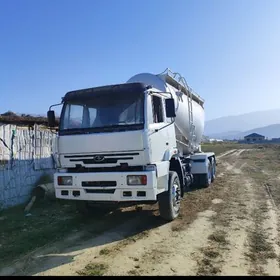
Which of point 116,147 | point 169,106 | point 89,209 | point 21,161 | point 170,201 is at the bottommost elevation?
point 89,209

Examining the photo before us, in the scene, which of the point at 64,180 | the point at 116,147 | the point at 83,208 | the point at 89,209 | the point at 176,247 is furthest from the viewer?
the point at 89,209

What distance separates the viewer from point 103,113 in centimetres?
695

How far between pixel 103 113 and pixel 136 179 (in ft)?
5.41

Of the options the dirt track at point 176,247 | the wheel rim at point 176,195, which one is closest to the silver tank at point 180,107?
the wheel rim at point 176,195

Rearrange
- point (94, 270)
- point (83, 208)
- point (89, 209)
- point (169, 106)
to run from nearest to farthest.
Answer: point (94, 270) < point (169, 106) < point (83, 208) < point (89, 209)

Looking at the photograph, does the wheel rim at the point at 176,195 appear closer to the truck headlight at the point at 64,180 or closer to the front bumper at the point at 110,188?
the front bumper at the point at 110,188

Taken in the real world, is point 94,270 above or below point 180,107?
below

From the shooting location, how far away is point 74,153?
22.5ft

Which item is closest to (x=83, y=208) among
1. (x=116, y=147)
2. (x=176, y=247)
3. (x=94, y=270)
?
(x=116, y=147)

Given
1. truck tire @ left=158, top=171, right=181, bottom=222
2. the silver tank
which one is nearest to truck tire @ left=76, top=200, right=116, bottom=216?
truck tire @ left=158, top=171, right=181, bottom=222

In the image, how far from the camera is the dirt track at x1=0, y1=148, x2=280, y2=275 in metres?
4.82

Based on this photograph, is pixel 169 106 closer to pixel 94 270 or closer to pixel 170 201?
pixel 170 201

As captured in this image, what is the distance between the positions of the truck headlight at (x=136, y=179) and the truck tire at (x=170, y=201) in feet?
3.66

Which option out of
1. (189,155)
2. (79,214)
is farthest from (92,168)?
(189,155)
